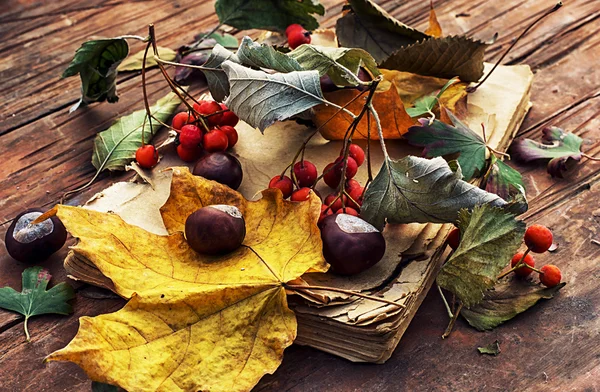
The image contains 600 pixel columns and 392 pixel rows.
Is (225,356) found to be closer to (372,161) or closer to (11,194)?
(372,161)

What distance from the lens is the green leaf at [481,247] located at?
93 cm

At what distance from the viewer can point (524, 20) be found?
156 centimetres

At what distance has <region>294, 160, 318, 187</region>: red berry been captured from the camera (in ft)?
3.58

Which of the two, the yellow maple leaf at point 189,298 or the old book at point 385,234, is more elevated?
the yellow maple leaf at point 189,298

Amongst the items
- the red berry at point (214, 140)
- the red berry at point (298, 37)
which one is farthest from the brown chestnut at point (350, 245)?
the red berry at point (298, 37)

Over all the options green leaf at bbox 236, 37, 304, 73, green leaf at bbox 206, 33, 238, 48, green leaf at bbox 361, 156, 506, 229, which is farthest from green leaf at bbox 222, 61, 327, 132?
green leaf at bbox 206, 33, 238, 48

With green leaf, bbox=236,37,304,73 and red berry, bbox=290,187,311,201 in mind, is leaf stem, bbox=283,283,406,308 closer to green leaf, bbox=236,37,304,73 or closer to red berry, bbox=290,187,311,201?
red berry, bbox=290,187,311,201

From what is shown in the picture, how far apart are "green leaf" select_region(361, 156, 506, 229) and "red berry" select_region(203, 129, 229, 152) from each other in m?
0.27

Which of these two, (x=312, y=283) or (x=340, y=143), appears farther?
(x=340, y=143)

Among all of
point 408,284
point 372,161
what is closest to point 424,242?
point 408,284

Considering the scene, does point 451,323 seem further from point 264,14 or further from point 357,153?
point 264,14

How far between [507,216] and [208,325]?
37cm

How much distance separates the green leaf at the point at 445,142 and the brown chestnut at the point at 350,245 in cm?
21

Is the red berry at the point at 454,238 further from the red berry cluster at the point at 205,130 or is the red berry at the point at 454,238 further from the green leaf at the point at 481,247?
the red berry cluster at the point at 205,130
